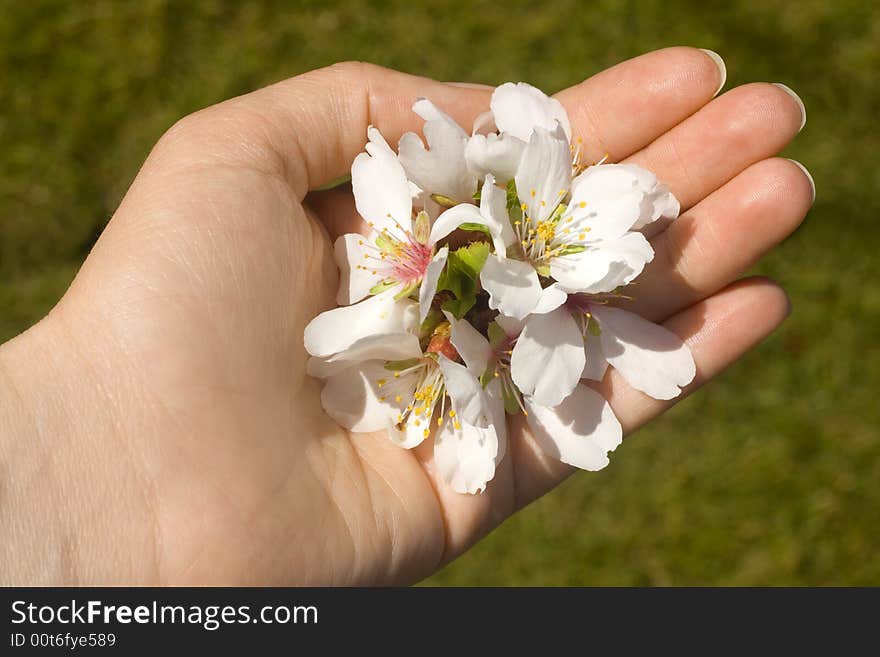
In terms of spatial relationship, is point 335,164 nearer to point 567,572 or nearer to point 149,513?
point 149,513

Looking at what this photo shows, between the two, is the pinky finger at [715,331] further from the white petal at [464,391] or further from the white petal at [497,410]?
the white petal at [464,391]

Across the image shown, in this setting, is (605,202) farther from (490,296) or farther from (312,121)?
(312,121)

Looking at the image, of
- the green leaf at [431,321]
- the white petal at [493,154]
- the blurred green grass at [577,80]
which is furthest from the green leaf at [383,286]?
the blurred green grass at [577,80]

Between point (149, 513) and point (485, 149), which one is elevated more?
point (485, 149)

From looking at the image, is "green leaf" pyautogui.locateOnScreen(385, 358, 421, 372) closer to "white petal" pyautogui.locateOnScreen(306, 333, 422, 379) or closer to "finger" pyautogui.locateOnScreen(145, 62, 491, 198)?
"white petal" pyautogui.locateOnScreen(306, 333, 422, 379)

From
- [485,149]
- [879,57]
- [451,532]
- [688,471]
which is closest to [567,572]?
[688,471]

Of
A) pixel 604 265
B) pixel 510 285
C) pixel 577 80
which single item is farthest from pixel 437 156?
pixel 577 80

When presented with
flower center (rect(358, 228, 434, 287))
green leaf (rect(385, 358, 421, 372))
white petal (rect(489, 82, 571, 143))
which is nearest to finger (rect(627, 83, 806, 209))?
white petal (rect(489, 82, 571, 143))
